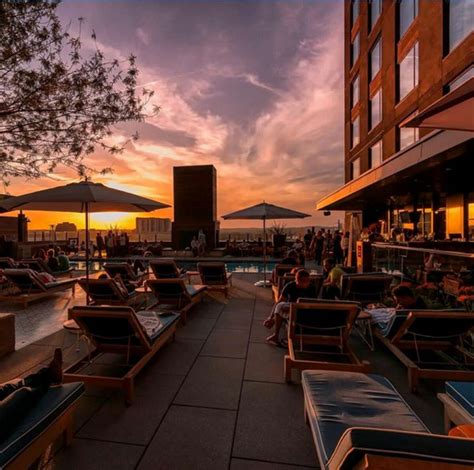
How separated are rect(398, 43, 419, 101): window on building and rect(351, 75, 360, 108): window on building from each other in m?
5.19

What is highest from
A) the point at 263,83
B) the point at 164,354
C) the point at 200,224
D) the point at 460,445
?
the point at 263,83

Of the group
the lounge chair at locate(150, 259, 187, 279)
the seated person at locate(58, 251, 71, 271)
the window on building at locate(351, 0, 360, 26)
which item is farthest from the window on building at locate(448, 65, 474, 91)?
the seated person at locate(58, 251, 71, 271)

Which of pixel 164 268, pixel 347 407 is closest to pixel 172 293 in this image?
pixel 164 268

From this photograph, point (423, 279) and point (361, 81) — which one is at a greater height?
point (361, 81)

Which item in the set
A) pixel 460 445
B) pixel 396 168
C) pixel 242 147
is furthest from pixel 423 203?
pixel 460 445

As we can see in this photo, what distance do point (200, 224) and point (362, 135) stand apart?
1181cm

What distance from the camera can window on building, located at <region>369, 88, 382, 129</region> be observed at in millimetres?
14312

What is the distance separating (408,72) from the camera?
11.7 metres

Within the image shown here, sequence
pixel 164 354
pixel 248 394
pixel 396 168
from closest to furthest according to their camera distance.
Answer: pixel 248 394, pixel 164 354, pixel 396 168

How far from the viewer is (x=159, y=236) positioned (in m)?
24.4

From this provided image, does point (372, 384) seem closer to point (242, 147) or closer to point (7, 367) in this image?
point (7, 367)

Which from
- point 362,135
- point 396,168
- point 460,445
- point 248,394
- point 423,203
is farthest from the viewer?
point 362,135

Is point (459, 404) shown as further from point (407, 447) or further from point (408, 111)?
point (408, 111)

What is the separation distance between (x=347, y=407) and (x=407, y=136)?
12733mm
